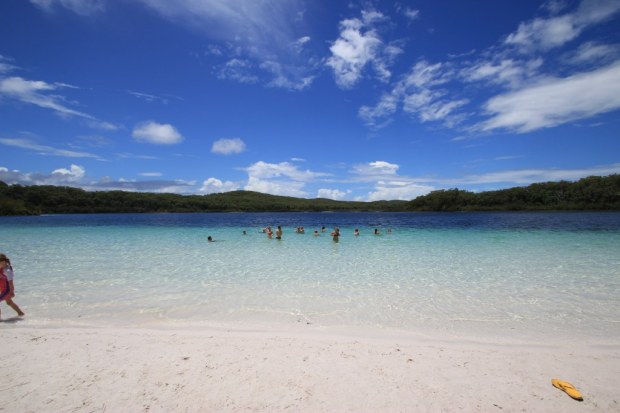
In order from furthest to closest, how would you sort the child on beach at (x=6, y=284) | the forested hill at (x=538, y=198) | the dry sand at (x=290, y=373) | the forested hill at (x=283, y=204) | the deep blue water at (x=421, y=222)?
the forested hill at (x=283, y=204) → the forested hill at (x=538, y=198) → the deep blue water at (x=421, y=222) → the child on beach at (x=6, y=284) → the dry sand at (x=290, y=373)

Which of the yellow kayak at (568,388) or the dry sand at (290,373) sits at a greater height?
the yellow kayak at (568,388)

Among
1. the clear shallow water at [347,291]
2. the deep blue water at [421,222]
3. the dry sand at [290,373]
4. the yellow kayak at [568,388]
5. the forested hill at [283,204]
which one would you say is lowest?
the clear shallow water at [347,291]

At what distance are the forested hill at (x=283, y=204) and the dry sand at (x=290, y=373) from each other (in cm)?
12265

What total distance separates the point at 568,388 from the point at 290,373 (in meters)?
3.91

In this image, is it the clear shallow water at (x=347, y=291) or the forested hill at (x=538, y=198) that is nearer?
the clear shallow water at (x=347, y=291)

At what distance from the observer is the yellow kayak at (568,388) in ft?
12.7

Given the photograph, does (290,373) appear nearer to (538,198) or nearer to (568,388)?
(568,388)

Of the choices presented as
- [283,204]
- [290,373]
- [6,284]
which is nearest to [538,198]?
A: [283,204]

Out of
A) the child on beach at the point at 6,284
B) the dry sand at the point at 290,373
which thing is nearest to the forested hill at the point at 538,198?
the dry sand at the point at 290,373

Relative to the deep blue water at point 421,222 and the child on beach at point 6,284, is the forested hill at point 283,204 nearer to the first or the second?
the deep blue water at point 421,222

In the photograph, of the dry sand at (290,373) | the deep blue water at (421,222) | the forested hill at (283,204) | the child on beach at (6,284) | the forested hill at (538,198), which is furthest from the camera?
the forested hill at (283,204)

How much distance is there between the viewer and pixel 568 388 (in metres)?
4.01

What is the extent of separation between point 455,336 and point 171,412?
18.1 ft

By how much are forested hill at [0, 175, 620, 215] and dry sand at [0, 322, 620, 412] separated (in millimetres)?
122648
